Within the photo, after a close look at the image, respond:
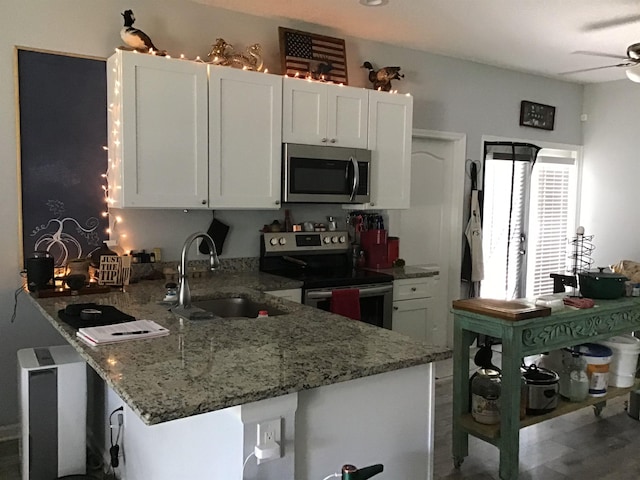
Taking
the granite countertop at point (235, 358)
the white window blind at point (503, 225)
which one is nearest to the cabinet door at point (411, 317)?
the white window blind at point (503, 225)

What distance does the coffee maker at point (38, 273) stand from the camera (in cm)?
297

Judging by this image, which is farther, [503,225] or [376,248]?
[503,225]

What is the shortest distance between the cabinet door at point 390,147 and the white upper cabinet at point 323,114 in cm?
11

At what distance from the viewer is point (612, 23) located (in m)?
4.09

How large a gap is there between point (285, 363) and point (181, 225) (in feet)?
7.54

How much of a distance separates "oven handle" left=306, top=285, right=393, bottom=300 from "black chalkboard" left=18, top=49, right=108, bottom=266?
4.55 ft

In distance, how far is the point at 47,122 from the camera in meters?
3.32

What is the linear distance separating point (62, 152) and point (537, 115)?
4626mm

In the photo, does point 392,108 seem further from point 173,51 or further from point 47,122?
point 47,122

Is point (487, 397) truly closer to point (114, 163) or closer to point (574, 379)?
point (574, 379)

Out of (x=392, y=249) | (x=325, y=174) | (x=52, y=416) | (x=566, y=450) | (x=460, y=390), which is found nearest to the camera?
(x=52, y=416)

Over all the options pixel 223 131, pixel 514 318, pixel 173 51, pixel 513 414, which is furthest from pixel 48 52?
pixel 513 414

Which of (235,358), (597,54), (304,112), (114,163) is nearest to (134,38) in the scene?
(114,163)

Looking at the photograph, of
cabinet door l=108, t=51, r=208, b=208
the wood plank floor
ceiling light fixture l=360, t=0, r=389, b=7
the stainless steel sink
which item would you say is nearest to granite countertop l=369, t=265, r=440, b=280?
the wood plank floor
